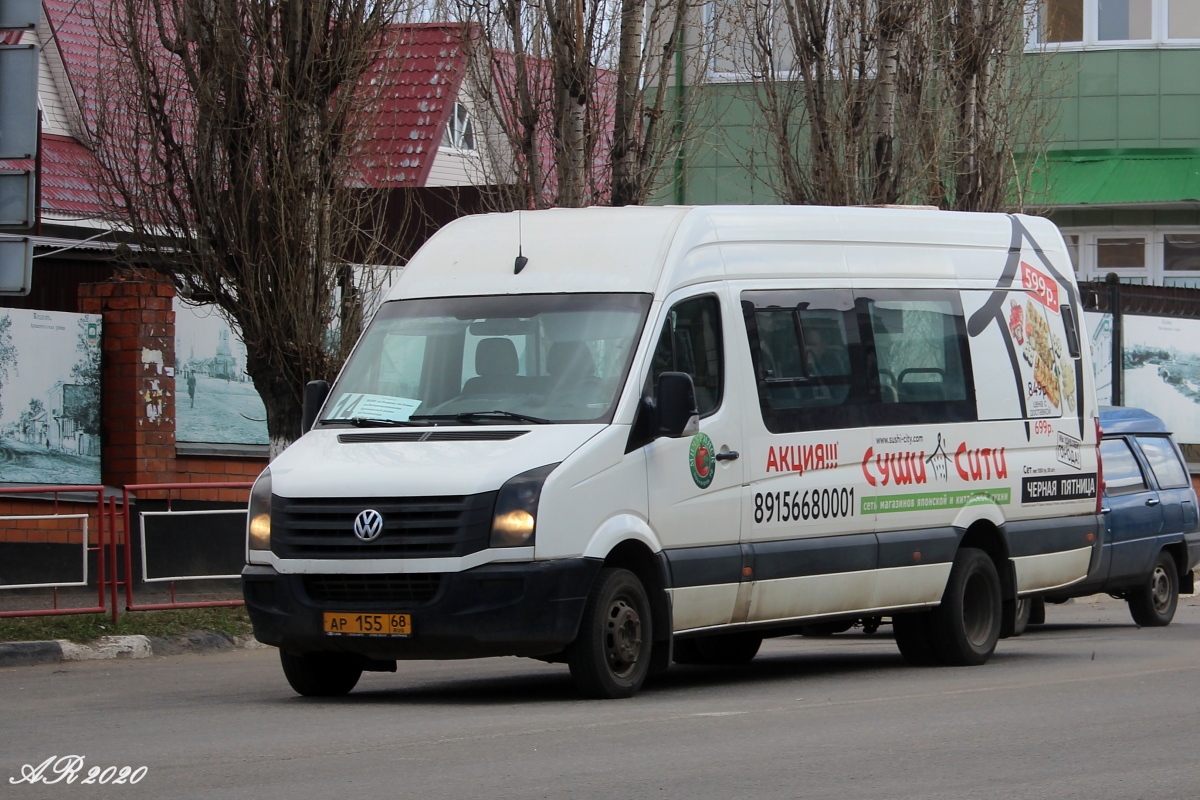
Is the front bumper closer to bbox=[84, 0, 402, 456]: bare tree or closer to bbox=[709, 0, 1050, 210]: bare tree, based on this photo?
bbox=[84, 0, 402, 456]: bare tree

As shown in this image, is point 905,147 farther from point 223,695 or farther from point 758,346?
point 223,695

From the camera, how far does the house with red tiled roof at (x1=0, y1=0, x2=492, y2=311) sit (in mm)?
17219

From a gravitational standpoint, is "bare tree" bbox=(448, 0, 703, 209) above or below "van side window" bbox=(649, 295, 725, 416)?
above

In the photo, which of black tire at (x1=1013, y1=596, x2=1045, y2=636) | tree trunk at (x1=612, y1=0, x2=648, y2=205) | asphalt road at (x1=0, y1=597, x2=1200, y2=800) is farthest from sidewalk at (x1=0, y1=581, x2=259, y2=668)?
black tire at (x1=1013, y1=596, x2=1045, y2=636)

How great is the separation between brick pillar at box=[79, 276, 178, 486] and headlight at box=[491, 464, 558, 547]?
8.41 m

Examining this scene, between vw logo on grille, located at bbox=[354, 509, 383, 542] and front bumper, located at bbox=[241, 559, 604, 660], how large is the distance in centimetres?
34

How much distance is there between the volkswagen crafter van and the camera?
32.1 feet

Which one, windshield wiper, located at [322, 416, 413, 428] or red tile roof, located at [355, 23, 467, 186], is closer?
windshield wiper, located at [322, 416, 413, 428]

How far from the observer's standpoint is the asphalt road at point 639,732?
23.6 feet

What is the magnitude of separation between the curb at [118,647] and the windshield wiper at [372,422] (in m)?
3.75

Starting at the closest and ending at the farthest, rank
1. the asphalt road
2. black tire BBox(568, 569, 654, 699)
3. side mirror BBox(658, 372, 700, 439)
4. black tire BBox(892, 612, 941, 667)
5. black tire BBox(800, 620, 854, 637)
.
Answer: the asphalt road → black tire BBox(568, 569, 654, 699) → side mirror BBox(658, 372, 700, 439) → black tire BBox(800, 620, 854, 637) → black tire BBox(892, 612, 941, 667)

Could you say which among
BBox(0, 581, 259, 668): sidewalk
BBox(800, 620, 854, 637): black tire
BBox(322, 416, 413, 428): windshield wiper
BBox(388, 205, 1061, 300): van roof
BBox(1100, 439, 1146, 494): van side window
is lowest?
BBox(0, 581, 259, 668): sidewalk

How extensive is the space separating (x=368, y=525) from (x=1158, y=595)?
370 inches

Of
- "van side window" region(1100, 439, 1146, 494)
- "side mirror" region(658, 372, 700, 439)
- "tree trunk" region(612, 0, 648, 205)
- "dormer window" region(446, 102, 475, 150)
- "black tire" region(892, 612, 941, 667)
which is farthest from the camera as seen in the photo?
"dormer window" region(446, 102, 475, 150)
